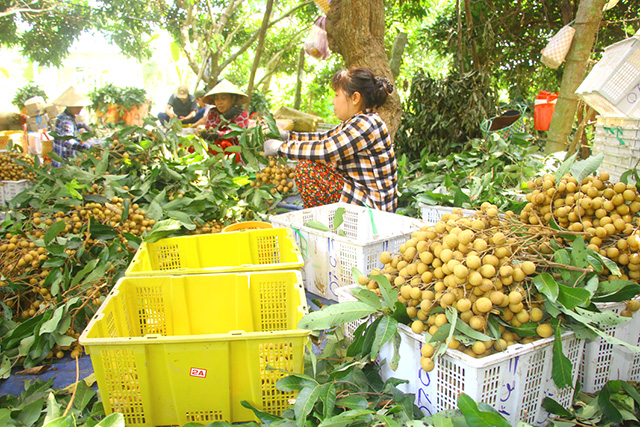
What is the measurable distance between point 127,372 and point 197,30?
9.83 m

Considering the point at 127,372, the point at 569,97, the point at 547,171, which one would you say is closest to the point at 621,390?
the point at 127,372

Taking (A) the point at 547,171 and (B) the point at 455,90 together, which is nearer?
(A) the point at 547,171

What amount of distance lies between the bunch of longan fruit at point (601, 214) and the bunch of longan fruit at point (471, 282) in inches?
4.5

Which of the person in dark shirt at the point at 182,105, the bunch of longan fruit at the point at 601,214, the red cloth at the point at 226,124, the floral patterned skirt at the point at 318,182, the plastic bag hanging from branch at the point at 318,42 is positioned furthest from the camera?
the person in dark shirt at the point at 182,105

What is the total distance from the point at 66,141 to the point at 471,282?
12.7 feet

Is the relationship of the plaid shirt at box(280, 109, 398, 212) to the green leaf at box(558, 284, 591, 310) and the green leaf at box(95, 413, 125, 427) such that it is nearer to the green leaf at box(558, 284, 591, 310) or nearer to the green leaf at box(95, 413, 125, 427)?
the green leaf at box(558, 284, 591, 310)

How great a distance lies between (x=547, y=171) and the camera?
2.99 m

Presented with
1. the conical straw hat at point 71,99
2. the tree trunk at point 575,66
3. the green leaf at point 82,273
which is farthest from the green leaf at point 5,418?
the tree trunk at point 575,66

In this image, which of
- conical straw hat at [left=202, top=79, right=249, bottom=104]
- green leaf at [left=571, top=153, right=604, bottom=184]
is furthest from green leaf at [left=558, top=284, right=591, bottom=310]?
conical straw hat at [left=202, top=79, right=249, bottom=104]

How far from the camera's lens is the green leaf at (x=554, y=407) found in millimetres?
1077

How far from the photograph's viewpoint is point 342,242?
5.92 feet

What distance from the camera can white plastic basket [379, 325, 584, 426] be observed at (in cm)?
99

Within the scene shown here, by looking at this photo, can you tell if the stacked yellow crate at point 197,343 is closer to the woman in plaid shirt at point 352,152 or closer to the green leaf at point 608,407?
the green leaf at point 608,407

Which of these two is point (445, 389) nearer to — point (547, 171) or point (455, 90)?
point (547, 171)
